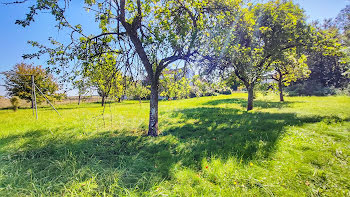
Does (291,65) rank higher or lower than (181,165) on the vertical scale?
higher

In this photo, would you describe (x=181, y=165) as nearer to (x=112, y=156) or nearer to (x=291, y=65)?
(x=112, y=156)

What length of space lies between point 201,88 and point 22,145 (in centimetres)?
769

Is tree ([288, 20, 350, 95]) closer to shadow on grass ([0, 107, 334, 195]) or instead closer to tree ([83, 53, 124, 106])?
shadow on grass ([0, 107, 334, 195])

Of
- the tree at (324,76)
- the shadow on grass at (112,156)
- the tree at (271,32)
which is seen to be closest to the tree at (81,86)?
the shadow on grass at (112,156)

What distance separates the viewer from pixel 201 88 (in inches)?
281

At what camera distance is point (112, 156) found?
4.49 m

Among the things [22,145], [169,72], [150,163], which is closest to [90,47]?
[169,72]

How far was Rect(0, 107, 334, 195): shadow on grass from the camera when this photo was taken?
123 inches

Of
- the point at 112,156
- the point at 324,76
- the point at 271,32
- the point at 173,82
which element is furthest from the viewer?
the point at 324,76

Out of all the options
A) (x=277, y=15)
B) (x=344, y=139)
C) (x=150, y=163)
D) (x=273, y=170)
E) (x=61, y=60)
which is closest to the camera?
(x=273, y=170)

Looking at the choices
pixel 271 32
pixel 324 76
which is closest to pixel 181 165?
pixel 271 32

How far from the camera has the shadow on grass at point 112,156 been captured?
10.2ft

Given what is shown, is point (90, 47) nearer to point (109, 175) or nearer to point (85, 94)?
point (85, 94)

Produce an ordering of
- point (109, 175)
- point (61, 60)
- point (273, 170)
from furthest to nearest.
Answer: point (61, 60) < point (273, 170) < point (109, 175)
